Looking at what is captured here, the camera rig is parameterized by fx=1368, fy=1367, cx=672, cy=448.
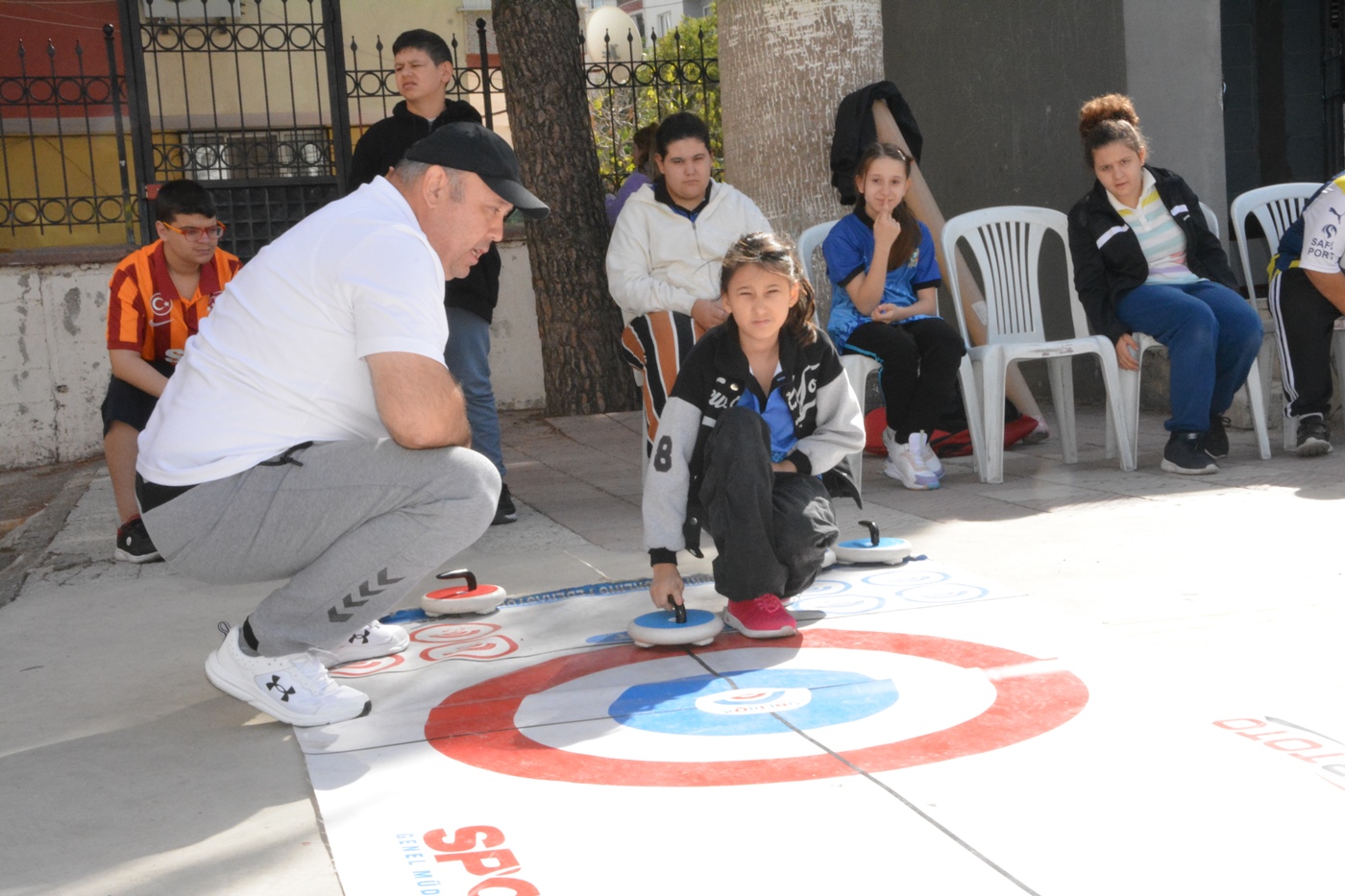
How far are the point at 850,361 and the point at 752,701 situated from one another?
266 cm

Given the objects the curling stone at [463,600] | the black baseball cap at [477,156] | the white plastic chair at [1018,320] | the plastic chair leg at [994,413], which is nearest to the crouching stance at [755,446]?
the curling stone at [463,600]

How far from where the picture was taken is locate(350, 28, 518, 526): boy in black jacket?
205 inches

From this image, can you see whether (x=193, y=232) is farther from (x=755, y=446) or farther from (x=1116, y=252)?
(x=1116, y=252)

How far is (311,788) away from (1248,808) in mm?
1705

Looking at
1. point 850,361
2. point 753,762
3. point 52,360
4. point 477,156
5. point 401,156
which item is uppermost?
point 401,156

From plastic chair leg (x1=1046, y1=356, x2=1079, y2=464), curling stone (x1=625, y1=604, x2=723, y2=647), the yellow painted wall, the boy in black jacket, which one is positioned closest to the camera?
curling stone (x1=625, y1=604, x2=723, y2=647)

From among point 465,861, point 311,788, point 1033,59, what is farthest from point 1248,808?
point 1033,59

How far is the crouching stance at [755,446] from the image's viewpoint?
3.52 meters

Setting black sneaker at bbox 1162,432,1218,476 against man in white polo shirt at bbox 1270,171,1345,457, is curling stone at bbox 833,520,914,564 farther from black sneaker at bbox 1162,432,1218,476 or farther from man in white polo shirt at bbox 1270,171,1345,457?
man in white polo shirt at bbox 1270,171,1345,457

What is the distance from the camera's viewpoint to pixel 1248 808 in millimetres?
2266

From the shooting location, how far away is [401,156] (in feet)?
17.3

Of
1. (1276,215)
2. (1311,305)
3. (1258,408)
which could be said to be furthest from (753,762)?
(1276,215)

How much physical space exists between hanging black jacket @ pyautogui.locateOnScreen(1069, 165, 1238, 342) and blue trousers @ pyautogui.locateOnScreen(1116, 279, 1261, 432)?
62 mm

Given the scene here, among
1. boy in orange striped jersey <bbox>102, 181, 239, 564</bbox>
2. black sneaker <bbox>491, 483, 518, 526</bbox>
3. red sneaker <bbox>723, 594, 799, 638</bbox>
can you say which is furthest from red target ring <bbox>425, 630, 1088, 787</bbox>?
boy in orange striped jersey <bbox>102, 181, 239, 564</bbox>
